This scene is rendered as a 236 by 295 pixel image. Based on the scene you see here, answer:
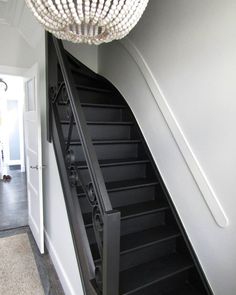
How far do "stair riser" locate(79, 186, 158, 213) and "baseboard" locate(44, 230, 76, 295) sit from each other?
0.67 metres

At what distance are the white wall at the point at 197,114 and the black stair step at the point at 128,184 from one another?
0.52ft

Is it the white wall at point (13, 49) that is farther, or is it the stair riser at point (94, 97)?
the white wall at point (13, 49)

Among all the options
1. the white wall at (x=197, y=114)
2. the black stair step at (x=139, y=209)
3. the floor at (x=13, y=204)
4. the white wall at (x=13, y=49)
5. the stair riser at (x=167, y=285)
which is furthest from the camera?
the floor at (x=13, y=204)

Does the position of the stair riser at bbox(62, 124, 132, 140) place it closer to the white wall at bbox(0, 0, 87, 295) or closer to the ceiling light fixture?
the white wall at bbox(0, 0, 87, 295)

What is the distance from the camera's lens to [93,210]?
1150mm

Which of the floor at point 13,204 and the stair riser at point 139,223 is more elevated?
the stair riser at point 139,223

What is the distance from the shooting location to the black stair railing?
1036 mm

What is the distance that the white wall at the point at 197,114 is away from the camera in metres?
1.35

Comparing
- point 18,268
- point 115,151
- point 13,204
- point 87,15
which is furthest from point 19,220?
point 87,15

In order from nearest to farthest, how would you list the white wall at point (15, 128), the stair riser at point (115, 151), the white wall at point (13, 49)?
the stair riser at point (115, 151), the white wall at point (13, 49), the white wall at point (15, 128)

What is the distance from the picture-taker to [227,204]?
4.50 feet

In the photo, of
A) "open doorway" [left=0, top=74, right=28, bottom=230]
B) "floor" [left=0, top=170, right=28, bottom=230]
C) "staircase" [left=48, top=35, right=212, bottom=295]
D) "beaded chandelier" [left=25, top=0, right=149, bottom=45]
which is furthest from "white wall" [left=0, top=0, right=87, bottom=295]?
"beaded chandelier" [left=25, top=0, right=149, bottom=45]

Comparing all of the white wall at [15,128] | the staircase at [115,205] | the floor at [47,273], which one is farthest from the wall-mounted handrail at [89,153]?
the white wall at [15,128]

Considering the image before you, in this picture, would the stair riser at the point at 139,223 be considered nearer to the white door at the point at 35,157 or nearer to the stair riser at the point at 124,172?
the stair riser at the point at 124,172
